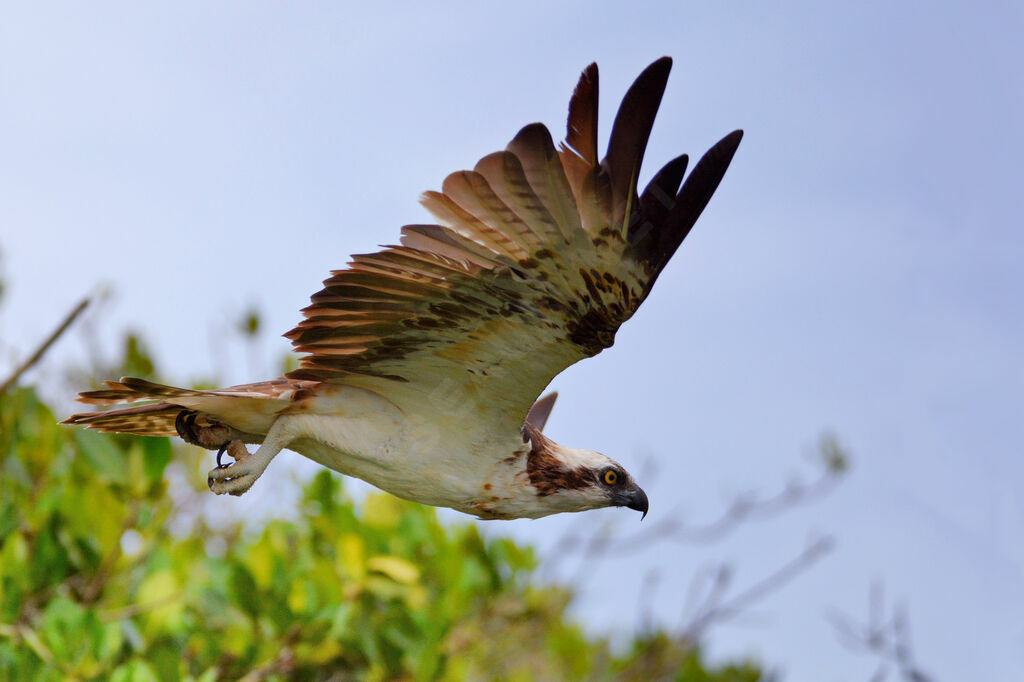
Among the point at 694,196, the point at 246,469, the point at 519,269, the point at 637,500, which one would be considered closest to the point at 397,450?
the point at 246,469

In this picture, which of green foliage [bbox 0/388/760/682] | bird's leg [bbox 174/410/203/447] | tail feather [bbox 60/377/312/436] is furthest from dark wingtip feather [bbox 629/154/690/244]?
green foliage [bbox 0/388/760/682]

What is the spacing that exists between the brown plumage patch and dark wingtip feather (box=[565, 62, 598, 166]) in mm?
1300

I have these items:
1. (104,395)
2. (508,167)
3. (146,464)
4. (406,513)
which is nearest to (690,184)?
(508,167)

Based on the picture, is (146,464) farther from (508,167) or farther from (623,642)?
(623,642)

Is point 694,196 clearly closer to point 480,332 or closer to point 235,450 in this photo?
point 480,332

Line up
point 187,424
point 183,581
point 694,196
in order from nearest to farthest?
point 694,196
point 187,424
point 183,581

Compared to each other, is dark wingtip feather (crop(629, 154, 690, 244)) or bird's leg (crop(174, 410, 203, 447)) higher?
dark wingtip feather (crop(629, 154, 690, 244))

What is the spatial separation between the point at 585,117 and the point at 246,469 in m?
1.78

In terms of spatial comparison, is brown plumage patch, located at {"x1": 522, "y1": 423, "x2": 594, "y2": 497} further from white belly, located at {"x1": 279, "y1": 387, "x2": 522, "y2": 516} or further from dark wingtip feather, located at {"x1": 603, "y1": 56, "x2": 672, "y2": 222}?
dark wingtip feather, located at {"x1": 603, "y1": 56, "x2": 672, "y2": 222}

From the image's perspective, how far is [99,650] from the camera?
5.33m

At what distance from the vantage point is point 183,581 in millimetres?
6188

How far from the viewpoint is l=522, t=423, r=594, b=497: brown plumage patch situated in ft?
14.5

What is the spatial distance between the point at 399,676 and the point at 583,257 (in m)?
3.80

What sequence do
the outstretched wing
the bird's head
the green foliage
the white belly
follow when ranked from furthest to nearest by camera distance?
the green foliage
the bird's head
the white belly
the outstretched wing
